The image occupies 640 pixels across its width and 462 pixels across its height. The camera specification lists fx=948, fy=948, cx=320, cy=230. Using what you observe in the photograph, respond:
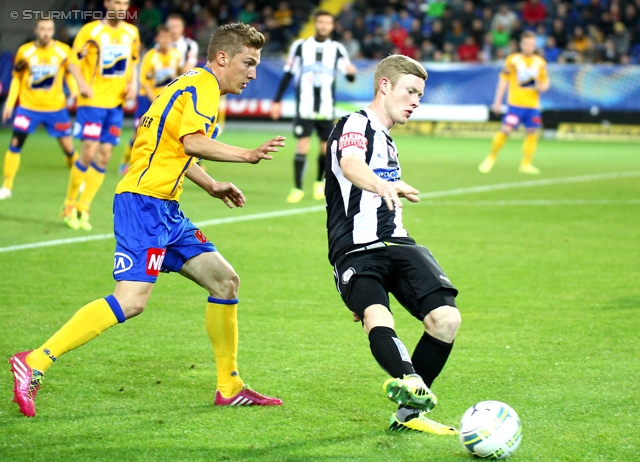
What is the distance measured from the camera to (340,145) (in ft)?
15.0

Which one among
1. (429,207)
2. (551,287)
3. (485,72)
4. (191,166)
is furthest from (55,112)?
(485,72)

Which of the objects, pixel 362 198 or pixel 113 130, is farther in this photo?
pixel 113 130

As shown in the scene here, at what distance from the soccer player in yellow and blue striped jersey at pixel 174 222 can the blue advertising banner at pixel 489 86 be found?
2134cm

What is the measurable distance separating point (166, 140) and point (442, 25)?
81.8ft

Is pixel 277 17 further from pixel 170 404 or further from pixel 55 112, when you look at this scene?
pixel 170 404

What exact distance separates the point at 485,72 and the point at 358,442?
22.2 metres

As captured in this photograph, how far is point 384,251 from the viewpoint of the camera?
182 inches

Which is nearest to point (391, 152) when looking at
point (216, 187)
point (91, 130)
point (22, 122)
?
point (216, 187)

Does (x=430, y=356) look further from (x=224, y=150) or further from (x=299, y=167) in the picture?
(x=299, y=167)

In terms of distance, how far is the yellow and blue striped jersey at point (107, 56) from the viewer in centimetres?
1094

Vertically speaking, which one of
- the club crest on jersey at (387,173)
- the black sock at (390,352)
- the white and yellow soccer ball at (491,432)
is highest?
the club crest on jersey at (387,173)

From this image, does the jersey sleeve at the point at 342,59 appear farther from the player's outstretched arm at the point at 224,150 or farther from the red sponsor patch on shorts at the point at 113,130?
the player's outstretched arm at the point at 224,150

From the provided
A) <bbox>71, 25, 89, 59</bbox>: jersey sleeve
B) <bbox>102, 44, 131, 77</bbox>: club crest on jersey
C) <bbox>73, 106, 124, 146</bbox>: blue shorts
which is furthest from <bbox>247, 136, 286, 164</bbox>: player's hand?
<bbox>71, 25, 89, 59</bbox>: jersey sleeve

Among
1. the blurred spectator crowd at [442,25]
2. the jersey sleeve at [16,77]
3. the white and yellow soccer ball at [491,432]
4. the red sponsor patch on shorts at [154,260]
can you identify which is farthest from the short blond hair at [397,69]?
the blurred spectator crowd at [442,25]
